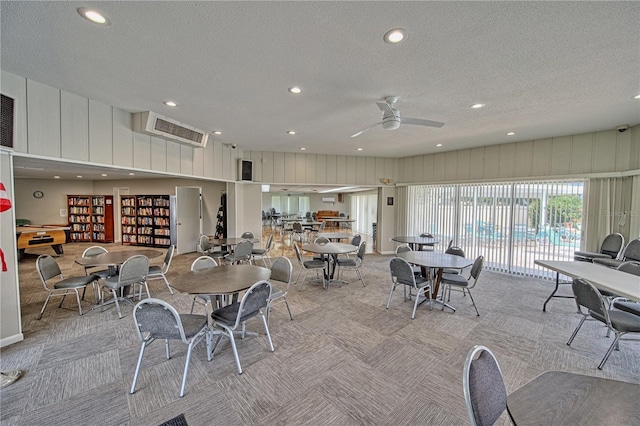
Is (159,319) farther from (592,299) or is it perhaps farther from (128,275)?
(592,299)

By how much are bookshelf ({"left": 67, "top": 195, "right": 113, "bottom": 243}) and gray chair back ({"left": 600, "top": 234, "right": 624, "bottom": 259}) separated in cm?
1385

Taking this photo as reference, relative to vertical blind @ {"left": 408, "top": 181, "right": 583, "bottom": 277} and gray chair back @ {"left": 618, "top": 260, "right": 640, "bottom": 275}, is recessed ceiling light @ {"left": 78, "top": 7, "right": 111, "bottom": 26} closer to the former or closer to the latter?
gray chair back @ {"left": 618, "top": 260, "right": 640, "bottom": 275}

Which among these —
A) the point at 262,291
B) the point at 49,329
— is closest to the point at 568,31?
the point at 262,291

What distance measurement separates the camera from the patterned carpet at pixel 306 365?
1979 mm

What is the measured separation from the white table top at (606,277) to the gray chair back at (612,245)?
1654 millimetres

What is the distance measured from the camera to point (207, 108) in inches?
155

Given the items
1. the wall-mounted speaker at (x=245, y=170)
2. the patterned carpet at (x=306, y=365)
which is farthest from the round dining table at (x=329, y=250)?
the wall-mounted speaker at (x=245, y=170)

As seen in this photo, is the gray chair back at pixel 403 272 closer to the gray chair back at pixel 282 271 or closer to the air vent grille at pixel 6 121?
the gray chair back at pixel 282 271

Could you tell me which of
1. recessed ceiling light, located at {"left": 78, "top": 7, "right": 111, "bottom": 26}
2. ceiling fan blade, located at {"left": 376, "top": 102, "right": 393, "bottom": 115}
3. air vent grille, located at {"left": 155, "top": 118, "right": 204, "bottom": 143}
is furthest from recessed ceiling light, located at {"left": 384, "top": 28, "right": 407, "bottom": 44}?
air vent grille, located at {"left": 155, "top": 118, "right": 204, "bottom": 143}

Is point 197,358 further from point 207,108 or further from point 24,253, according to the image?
point 24,253

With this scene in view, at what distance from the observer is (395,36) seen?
214cm

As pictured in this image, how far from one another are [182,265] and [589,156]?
9.17 metres

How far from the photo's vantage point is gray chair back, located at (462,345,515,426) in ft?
3.55

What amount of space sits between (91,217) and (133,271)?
8500 millimetres
